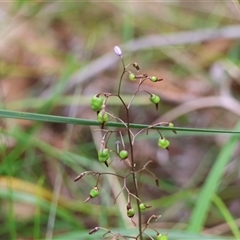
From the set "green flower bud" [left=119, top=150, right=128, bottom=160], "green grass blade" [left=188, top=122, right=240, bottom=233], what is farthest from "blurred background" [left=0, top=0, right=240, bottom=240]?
"green flower bud" [left=119, top=150, right=128, bottom=160]

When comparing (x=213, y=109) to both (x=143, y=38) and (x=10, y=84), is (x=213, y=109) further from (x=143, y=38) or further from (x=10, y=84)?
(x=10, y=84)

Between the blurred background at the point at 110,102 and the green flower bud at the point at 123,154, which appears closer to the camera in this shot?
the green flower bud at the point at 123,154

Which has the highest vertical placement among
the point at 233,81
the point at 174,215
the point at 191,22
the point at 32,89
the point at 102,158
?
the point at 191,22

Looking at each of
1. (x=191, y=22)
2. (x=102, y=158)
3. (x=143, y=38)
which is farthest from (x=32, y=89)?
(x=102, y=158)

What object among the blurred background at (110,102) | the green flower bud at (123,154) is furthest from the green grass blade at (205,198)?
the green flower bud at (123,154)

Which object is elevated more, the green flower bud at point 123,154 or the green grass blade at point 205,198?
the green grass blade at point 205,198

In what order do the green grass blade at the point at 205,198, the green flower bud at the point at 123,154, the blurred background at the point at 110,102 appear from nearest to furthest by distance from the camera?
the green flower bud at the point at 123,154, the green grass blade at the point at 205,198, the blurred background at the point at 110,102

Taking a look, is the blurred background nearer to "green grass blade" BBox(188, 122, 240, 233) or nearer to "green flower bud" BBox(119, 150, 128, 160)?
"green grass blade" BBox(188, 122, 240, 233)

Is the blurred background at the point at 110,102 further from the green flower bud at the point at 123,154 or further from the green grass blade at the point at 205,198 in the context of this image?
the green flower bud at the point at 123,154
